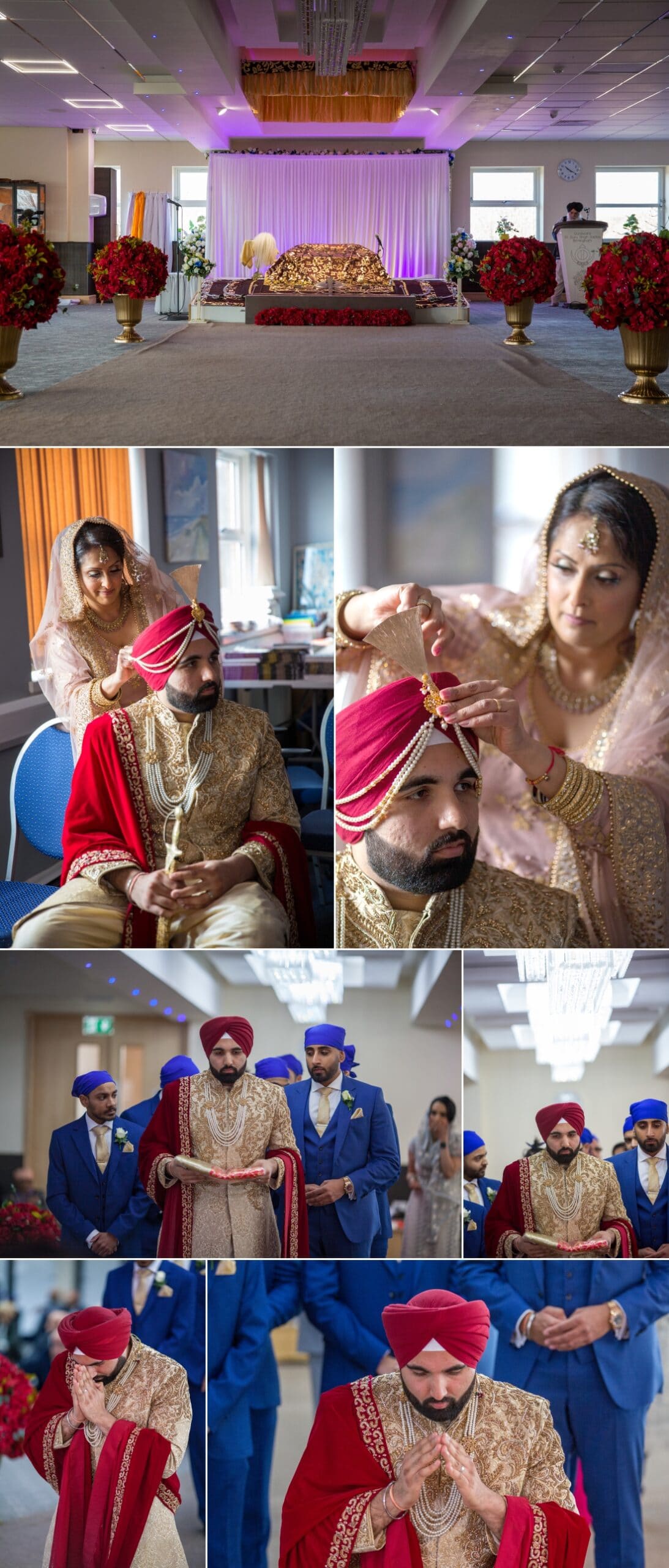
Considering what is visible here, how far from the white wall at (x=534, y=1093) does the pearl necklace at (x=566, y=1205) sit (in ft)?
0.31

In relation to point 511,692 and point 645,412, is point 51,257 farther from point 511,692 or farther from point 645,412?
point 511,692

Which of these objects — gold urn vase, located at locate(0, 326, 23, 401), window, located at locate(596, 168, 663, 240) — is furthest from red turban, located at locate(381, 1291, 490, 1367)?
window, located at locate(596, 168, 663, 240)

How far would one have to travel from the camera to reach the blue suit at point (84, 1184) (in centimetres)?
243

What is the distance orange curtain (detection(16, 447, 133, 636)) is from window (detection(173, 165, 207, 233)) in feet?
68.7

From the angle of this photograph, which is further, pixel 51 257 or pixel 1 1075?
pixel 51 257

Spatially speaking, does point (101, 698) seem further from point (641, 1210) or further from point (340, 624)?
point (641, 1210)

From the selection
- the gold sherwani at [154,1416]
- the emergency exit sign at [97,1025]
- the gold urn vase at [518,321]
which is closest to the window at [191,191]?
the gold urn vase at [518,321]

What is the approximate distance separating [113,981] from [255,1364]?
32.3 inches

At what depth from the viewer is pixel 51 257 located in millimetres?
4297

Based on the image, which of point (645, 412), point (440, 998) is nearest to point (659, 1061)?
point (440, 998)

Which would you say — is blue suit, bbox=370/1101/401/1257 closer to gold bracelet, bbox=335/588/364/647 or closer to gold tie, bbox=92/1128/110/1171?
gold tie, bbox=92/1128/110/1171

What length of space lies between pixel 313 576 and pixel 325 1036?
0.90 metres

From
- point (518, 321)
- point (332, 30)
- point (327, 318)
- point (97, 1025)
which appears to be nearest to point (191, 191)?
point (327, 318)

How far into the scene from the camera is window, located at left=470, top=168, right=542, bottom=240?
68.3 ft
